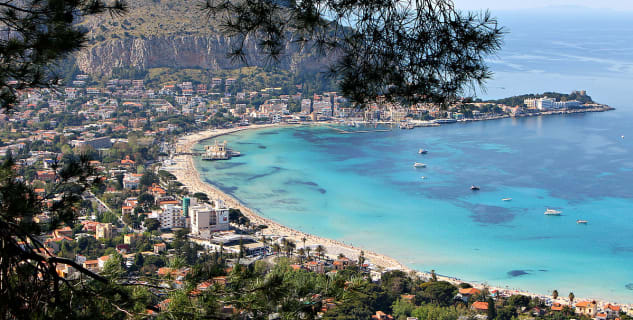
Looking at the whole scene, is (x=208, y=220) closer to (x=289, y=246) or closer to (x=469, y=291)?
(x=289, y=246)

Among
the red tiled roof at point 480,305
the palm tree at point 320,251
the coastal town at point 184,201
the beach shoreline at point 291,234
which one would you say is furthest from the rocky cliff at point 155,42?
the red tiled roof at point 480,305

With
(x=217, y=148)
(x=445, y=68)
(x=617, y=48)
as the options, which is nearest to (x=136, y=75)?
(x=217, y=148)

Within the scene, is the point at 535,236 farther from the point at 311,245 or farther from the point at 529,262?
the point at 311,245

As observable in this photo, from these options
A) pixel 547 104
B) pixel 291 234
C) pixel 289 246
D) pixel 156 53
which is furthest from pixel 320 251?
pixel 547 104

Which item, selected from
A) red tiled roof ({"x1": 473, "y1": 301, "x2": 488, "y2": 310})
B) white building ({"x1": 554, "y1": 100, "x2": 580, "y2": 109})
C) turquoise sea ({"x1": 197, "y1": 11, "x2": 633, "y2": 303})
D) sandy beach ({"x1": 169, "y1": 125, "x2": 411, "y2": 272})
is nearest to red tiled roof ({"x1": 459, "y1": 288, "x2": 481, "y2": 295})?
red tiled roof ({"x1": 473, "y1": 301, "x2": 488, "y2": 310})

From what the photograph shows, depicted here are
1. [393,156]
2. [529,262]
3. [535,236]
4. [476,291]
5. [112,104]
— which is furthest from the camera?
[112,104]

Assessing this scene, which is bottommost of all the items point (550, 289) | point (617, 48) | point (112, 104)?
point (550, 289)

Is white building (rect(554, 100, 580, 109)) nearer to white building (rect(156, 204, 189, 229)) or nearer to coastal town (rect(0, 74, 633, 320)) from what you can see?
coastal town (rect(0, 74, 633, 320))

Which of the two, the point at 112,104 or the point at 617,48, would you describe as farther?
the point at 617,48
